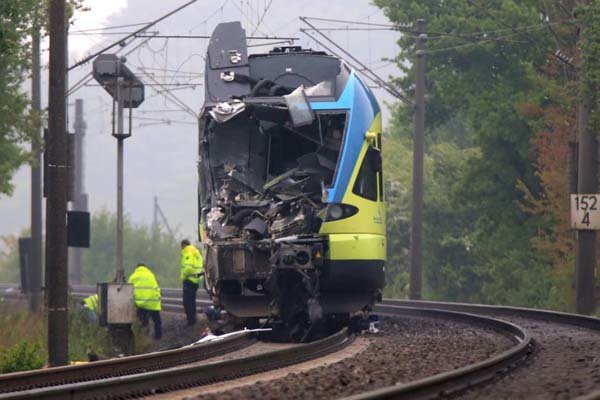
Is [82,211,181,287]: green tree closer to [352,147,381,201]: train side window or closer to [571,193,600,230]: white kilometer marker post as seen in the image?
[571,193,600,230]: white kilometer marker post

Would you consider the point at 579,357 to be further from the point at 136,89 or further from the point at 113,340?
the point at 136,89

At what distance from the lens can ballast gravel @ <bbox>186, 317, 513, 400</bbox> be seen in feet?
38.8

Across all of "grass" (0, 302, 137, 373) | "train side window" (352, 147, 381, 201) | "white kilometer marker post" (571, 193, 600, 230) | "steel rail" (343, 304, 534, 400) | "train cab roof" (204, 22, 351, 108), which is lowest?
"grass" (0, 302, 137, 373)

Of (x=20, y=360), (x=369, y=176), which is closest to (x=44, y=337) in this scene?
(x=20, y=360)

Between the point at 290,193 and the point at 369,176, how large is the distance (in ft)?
5.06

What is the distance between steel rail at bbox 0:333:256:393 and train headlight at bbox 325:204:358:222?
7.09 feet

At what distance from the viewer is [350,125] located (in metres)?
19.0

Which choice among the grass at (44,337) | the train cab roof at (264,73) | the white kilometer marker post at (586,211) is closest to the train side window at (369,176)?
the train cab roof at (264,73)

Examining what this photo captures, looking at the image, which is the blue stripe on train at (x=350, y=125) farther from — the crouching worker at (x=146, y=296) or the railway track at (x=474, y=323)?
the crouching worker at (x=146, y=296)

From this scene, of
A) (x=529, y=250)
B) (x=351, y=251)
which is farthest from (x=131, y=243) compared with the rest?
(x=351, y=251)

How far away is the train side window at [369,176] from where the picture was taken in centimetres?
1917

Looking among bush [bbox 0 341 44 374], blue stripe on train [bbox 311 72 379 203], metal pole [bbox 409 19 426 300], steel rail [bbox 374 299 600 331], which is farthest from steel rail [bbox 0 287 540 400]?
metal pole [bbox 409 19 426 300]

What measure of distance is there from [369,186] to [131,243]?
59425 millimetres

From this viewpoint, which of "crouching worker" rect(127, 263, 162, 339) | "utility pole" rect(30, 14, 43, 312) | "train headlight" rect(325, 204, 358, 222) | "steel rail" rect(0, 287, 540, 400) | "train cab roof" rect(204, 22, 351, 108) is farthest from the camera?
"utility pole" rect(30, 14, 43, 312)
